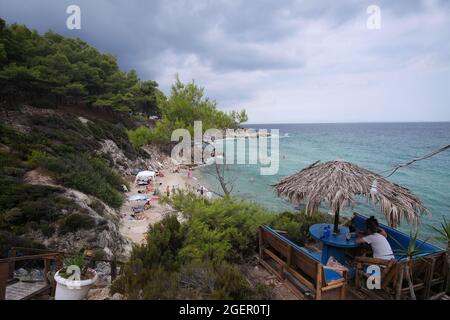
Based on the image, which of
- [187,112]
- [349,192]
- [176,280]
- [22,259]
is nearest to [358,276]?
[349,192]

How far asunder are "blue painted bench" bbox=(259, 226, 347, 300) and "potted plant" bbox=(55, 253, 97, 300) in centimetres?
333

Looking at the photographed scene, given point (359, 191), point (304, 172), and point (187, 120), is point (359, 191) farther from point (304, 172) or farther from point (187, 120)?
point (187, 120)

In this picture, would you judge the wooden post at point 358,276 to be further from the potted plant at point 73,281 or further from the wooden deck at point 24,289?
Result: the wooden deck at point 24,289

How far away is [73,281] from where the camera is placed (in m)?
3.79

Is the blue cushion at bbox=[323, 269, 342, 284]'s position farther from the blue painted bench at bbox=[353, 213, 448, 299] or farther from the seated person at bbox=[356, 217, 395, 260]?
the seated person at bbox=[356, 217, 395, 260]

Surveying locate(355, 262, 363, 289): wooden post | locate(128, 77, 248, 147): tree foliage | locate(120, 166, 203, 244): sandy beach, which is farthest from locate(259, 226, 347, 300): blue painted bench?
Result: locate(128, 77, 248, 147): tree foliage

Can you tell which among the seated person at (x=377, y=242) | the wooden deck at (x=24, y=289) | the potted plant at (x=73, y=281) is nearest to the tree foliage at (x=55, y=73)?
the wooden deck at (x=24, y=289)

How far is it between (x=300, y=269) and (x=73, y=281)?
383 centimetres

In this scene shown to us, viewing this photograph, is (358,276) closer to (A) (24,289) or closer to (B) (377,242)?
(B) (377,242)

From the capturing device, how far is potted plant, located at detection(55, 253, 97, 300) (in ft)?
12.5

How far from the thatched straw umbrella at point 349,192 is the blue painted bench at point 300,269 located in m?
0.95

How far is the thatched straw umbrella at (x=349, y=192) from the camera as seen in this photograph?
462 centimetres

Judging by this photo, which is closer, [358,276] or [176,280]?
[176,280]
